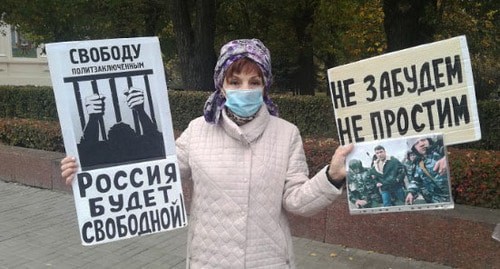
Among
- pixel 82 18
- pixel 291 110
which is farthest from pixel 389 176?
pixel 82 18

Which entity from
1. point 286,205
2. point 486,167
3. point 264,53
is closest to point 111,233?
point 286,205

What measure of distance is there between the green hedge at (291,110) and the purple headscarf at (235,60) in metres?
4.80

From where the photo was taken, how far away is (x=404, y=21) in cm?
812

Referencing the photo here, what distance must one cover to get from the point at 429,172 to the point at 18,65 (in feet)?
99.1

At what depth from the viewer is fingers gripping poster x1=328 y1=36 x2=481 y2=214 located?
2197mm

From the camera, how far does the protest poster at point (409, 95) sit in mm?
2186

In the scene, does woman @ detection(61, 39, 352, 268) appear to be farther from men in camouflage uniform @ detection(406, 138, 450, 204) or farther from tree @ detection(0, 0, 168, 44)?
tree @ detection(0, 0, 168, 44)

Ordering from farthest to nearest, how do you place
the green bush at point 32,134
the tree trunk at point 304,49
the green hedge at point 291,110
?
the tree trunk at point 304,49
the green bush at point 32,134
the green hedge at point 291,110

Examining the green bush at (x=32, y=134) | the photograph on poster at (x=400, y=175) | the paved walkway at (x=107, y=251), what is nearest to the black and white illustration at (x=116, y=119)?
the photograph on poster at (x=400, y=175)

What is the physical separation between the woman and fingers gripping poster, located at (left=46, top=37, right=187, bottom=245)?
0.35m

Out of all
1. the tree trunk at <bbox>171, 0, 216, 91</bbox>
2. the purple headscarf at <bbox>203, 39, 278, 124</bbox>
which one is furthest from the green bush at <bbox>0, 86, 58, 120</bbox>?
the purple headscarf at <bbox>203, 39, 278, 124</bbox>

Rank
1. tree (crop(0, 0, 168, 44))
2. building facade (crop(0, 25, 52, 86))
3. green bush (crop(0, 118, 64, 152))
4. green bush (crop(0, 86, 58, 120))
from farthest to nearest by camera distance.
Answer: building facade (crop(0, 25, 52, 86)) < tree (crop(0, 0, 168, 44)) < green bush (crop(0, 86, 58, 120)) < green bush (crop(0, 118, 64, 152))

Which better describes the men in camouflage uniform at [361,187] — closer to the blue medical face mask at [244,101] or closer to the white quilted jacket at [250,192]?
the white quilted jacket at [250,192]

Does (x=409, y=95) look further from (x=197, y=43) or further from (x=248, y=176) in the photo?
(x=197, y=43)
